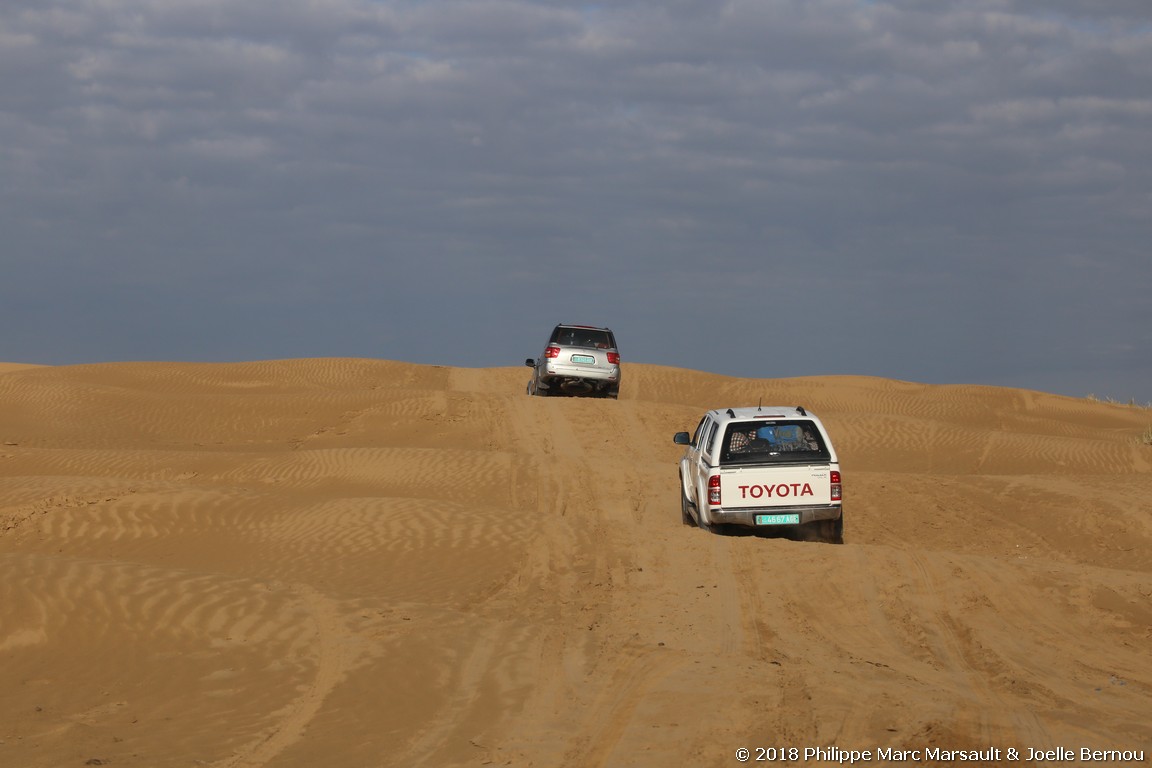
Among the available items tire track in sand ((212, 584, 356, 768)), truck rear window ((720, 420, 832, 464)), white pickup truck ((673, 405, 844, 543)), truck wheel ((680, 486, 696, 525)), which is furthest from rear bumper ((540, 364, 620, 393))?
tire track in sand ((212, 584, 356, 768))

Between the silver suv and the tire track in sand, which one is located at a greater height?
the silver suv

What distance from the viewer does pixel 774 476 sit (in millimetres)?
12633

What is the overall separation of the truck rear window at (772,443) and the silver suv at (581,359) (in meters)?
13.9

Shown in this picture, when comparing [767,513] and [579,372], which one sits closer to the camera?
[767,513]

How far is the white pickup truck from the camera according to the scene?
1261 cm

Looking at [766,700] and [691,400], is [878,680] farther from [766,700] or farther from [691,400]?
[691,400]

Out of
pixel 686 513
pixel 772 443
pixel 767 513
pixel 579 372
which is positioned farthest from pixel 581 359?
pixel 767 513

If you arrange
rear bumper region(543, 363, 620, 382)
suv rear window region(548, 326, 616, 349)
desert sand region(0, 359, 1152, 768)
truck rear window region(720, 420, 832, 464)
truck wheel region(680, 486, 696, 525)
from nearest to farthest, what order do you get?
1. desert sand region(0, 359, 1152, 768)
2. truck rear window region(720, 420, 832, 464)
3. truck wheel region(680, 486, 696, 525)
4. suv rear window region(548, 326, 616, 349)
5. rear bumper region(543, 363, 620, 382)

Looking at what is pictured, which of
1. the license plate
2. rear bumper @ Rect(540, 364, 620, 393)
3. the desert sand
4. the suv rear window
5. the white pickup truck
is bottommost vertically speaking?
the desert sand

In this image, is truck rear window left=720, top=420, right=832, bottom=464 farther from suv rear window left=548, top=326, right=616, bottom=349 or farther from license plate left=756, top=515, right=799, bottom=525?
suv rear window left=548, top=326, right=616, bottom=349

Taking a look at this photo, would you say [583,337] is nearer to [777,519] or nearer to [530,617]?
[777,519]

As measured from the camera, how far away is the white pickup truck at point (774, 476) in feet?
41.4

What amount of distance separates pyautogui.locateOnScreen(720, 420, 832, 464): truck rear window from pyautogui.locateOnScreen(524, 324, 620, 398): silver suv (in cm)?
1389

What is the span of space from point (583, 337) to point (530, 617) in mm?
17356
